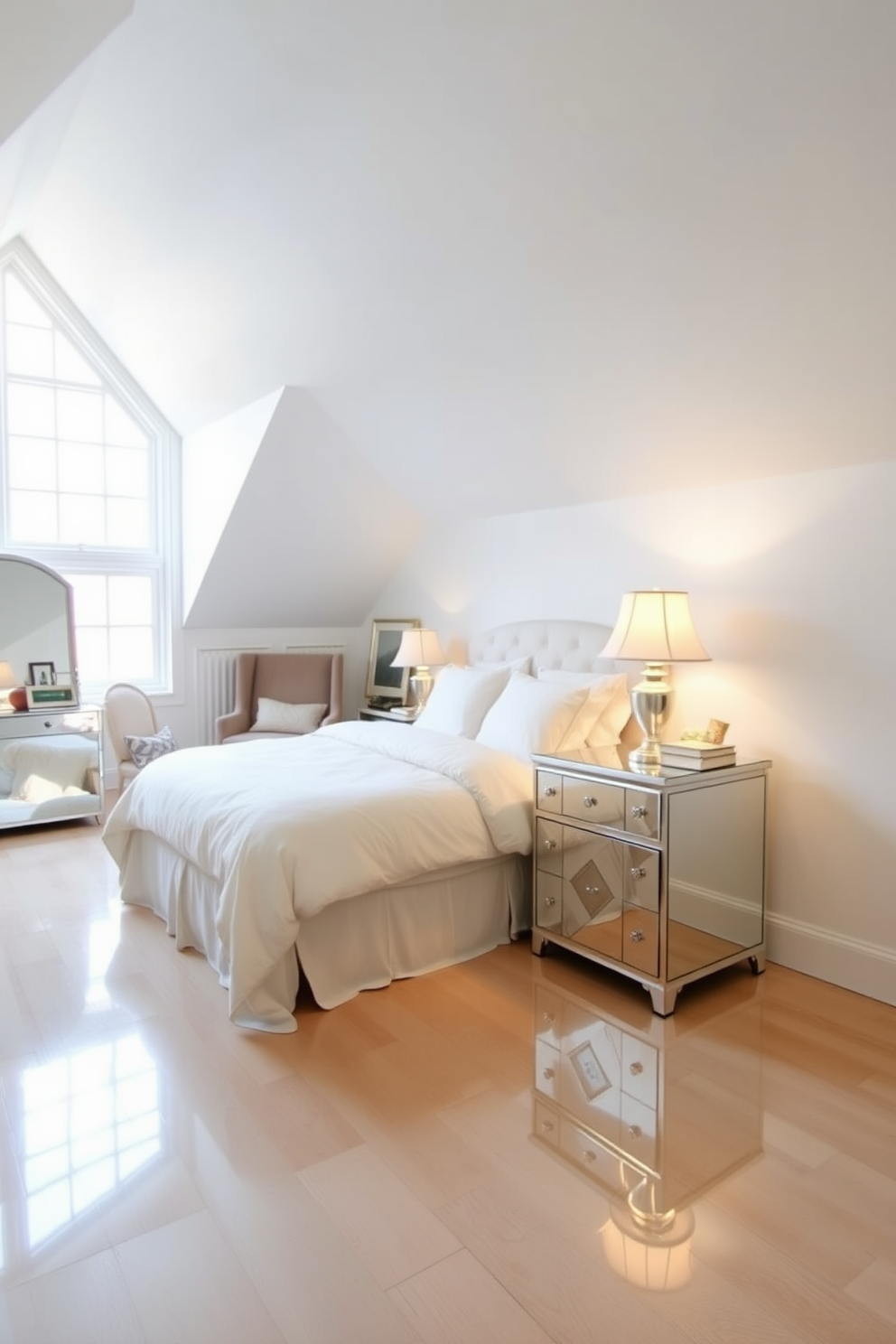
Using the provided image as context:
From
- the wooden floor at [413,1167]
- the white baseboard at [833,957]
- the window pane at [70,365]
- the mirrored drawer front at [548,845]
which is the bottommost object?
the wooden floor at [413,1167]

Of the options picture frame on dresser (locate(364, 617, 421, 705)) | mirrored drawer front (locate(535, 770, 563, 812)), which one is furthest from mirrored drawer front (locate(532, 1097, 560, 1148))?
picture frame on dresser (locate(364, 617, 421, 705))

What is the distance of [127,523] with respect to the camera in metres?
5.54

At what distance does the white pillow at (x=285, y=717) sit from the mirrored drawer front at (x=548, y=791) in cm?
254

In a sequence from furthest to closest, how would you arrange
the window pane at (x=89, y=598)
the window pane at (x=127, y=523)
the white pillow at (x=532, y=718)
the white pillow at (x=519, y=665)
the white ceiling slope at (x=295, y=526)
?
the window pane at (x=127, y=523), the window pane at (x=89, y=598), the white ceiling slope at (x=295, y=526), the white pillow at (x=519, y=665), the white pillow at (x=532, y=718)

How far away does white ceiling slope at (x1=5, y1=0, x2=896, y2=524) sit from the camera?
6.80ft

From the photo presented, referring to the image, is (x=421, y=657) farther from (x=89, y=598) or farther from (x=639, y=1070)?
(x=639, y=1070)

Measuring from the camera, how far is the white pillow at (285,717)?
5.34 metres

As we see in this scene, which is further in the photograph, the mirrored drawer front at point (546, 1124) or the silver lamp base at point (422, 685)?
the silver lamp base at point (422, 685)

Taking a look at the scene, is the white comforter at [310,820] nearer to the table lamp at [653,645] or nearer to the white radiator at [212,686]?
the table lamp at [653,645]

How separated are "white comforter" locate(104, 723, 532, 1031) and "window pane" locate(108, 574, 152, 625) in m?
2.14

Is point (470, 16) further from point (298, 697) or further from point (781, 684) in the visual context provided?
point (298, 697)

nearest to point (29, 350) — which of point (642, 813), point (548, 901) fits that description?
point (548, 901)

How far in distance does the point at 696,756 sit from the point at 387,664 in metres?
3.05

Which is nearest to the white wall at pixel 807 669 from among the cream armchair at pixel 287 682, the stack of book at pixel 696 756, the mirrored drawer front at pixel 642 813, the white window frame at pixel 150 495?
the stack of book at pixel 696 756
